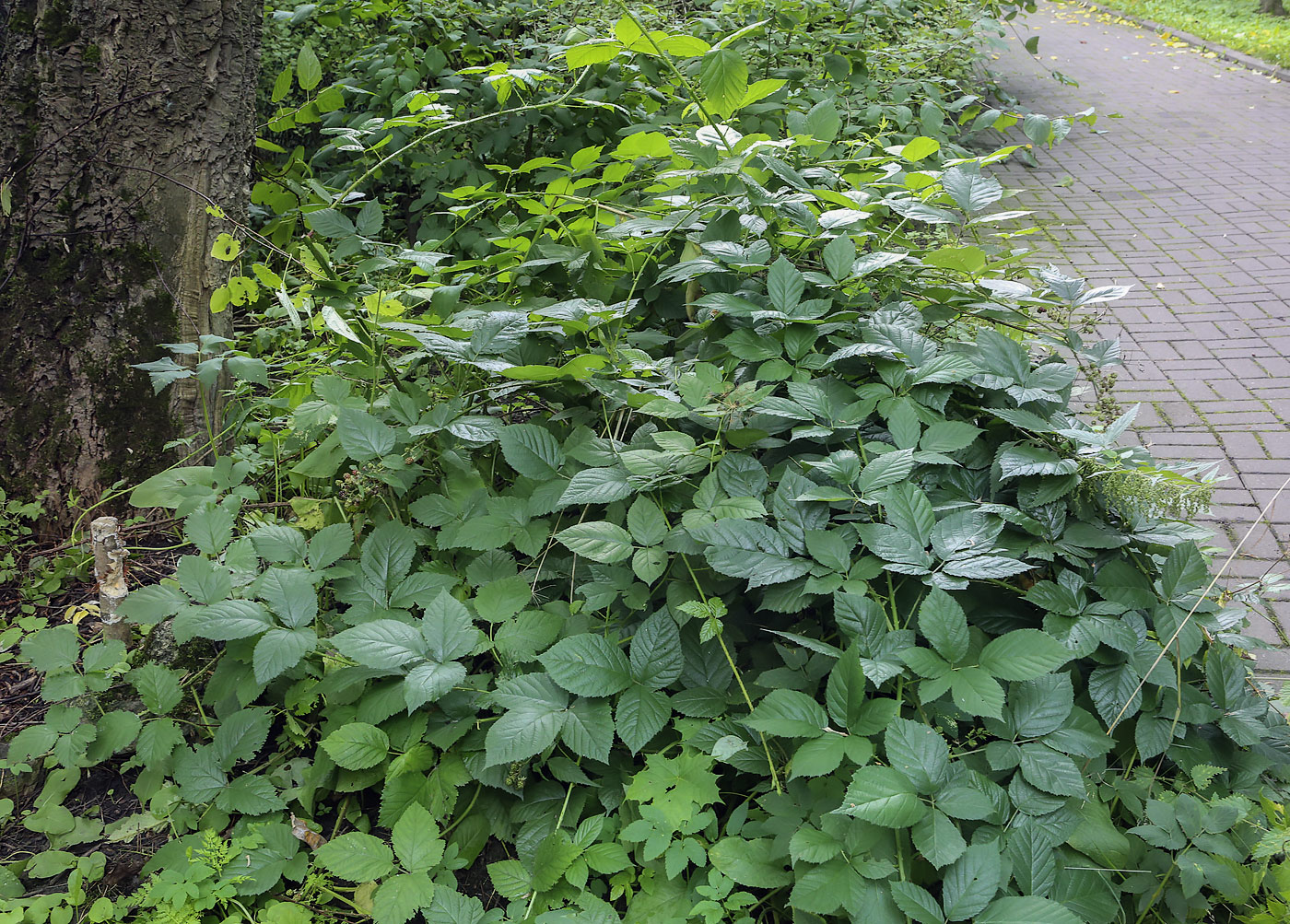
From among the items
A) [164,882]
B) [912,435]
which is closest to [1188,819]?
[912,435]

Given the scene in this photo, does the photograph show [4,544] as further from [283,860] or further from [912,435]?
[912,435]

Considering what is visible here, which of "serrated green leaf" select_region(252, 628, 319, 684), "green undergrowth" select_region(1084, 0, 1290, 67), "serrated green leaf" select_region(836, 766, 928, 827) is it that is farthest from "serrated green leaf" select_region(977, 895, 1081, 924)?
"green undergrowth" select_region(1084, 0, 1290, 67)

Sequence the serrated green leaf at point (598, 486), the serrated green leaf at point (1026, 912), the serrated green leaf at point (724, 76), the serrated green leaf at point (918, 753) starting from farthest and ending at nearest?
the serrated green leaf at point (724, 76) → the serrated green leaf at point (598, 486) → the serrated green leaf at point (918, 753) → the serrated green leaf at point (1026, 912)

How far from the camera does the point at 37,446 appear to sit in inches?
102

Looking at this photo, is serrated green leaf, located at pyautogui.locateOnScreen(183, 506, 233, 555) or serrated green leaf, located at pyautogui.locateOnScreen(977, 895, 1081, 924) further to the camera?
serrated green leaf, located at pyautogui.locateOnScreen(183, 506, 233, 555)

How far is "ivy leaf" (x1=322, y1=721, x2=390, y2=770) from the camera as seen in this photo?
1.76 meters

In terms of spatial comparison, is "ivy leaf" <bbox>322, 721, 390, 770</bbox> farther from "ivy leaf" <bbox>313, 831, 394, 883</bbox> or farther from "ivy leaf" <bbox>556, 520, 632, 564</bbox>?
"ivy leaf" <bbox>556, 520, 632, 564</bbox>

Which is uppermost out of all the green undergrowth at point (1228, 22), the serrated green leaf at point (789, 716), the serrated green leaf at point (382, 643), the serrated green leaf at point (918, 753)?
the green undergrowth at point (1228, 22)

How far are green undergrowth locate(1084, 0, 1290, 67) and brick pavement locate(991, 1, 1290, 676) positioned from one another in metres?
0.67

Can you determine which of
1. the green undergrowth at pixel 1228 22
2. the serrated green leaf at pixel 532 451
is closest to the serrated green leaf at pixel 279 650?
the serrated green leaf at pixel 532 451

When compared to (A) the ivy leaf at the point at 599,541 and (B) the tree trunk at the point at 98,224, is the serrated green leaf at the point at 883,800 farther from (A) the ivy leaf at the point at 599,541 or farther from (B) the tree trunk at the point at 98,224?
(B) the tree trunk at the point at 98,224

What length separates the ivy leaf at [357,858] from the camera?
5.37ft

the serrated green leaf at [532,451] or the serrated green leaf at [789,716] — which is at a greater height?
the serrated green leaf at [532,451]

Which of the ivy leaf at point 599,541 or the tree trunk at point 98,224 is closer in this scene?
the ivy leaf at point 599,541
